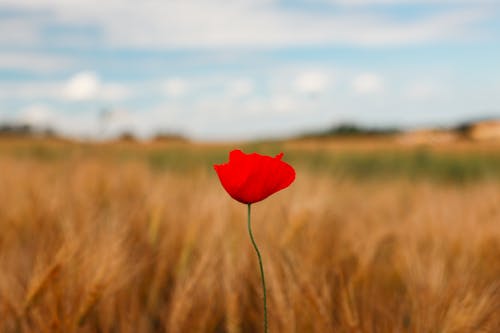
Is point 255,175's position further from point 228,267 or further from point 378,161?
point 378,161

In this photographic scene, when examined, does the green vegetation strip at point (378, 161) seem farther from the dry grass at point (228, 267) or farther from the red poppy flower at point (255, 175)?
the red poppy flower at point (255, 175)

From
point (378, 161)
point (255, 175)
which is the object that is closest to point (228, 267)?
point (255, 175)

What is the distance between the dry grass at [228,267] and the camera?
3.02ft

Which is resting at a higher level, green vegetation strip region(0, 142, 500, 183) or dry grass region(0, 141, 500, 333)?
green vegetation strip region(0, 142, 500, 183)

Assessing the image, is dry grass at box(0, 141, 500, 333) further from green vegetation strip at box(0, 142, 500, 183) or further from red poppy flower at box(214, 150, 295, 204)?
green vegetation strip at box(0, 142, 500, 183)

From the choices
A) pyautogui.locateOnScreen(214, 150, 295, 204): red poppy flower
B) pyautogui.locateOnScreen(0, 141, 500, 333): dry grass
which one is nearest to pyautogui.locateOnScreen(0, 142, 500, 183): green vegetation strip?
pyautogui.locateOnScreen(0, 141, 500, 333): dry grass

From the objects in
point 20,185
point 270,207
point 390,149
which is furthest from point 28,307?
point 390,149

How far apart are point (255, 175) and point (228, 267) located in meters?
0.61

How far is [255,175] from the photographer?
50cm

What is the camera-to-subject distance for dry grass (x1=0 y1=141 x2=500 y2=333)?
920mm

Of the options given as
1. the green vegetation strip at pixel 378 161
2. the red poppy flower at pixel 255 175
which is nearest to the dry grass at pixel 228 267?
the red poppy flower at pixel 255 175

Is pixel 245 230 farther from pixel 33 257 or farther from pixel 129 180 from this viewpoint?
pixel 129 180

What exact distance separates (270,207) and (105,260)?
2.71 ft

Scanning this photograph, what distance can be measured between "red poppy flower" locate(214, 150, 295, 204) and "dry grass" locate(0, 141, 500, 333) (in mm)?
399
